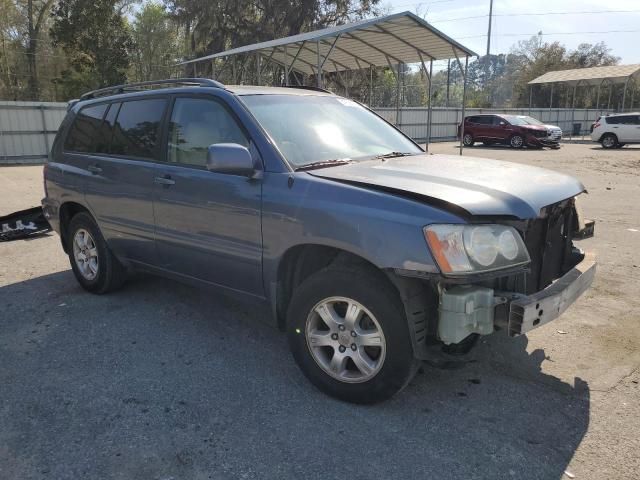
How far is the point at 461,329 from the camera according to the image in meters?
2.76

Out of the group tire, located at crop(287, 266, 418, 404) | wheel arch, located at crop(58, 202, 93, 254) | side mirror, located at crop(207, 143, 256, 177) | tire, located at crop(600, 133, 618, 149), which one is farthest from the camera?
tire, located at crop(600, 133, 618, 149)

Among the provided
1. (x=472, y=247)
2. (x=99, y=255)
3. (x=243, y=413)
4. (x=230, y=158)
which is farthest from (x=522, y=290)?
(x=99, y=255)

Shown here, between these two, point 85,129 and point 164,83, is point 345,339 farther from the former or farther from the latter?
point 85,129

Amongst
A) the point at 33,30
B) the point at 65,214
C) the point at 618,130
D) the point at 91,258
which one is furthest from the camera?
the point at 33,30

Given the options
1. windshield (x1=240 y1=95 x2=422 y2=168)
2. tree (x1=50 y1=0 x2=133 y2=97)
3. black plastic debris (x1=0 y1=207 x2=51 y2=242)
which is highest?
tree (x1=50 y1=0 x2=133 y2=97)

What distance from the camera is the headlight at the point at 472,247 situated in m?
2.72

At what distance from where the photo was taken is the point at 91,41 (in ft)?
113

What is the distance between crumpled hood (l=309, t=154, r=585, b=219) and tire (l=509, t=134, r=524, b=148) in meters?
24.1

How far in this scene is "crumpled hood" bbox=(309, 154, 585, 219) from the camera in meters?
2.87

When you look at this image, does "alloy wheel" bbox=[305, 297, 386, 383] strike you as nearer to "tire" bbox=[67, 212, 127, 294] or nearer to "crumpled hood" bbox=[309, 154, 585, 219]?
"crumpled hood" bbox=[309, 154, 585, 219]

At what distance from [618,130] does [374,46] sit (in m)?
15.7

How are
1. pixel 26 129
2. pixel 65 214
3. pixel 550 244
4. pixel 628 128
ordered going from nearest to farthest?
pixel 550 244, pixel 65 214, pixel 26 129, pixel 628 128

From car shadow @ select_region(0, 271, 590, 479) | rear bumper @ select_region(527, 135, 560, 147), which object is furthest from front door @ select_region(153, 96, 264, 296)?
rear bumper @ select_region(527, 135, 560, 147)

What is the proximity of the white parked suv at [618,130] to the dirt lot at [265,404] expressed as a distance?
81.4 ft
